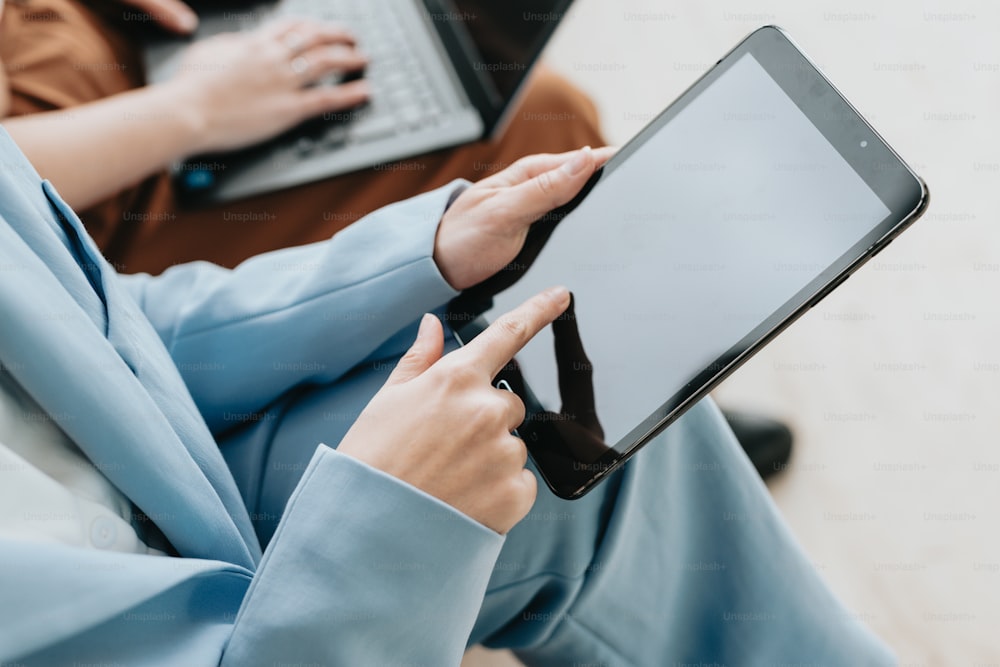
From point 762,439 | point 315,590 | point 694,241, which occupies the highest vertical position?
point 694,241

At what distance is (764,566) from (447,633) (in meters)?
0.28

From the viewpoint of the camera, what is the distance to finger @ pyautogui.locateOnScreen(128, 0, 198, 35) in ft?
2.87

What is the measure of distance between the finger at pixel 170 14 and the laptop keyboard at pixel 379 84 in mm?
108

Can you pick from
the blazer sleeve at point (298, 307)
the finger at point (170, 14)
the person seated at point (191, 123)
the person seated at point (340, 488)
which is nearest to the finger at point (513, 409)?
the person seated at point (340, 488)

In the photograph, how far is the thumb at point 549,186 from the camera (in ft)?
1.94

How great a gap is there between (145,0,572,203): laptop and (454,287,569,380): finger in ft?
1.10

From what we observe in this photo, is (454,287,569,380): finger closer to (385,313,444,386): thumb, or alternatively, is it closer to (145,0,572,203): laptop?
(385,313,444,386): thumb

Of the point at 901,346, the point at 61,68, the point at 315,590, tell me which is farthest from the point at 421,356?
the point at 901,346

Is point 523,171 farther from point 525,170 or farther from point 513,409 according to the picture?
point 513,409

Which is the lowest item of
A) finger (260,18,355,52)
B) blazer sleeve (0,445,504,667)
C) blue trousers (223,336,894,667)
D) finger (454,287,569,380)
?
blue trousers (223,336,894,667)

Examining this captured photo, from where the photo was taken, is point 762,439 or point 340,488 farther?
point 762,439

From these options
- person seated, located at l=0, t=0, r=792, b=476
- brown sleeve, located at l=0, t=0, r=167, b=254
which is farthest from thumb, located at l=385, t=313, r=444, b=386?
brown sleeve, located at l=0, t=0, r=167, b=254

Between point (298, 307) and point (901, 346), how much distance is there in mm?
863

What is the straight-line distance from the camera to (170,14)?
0.89 m
